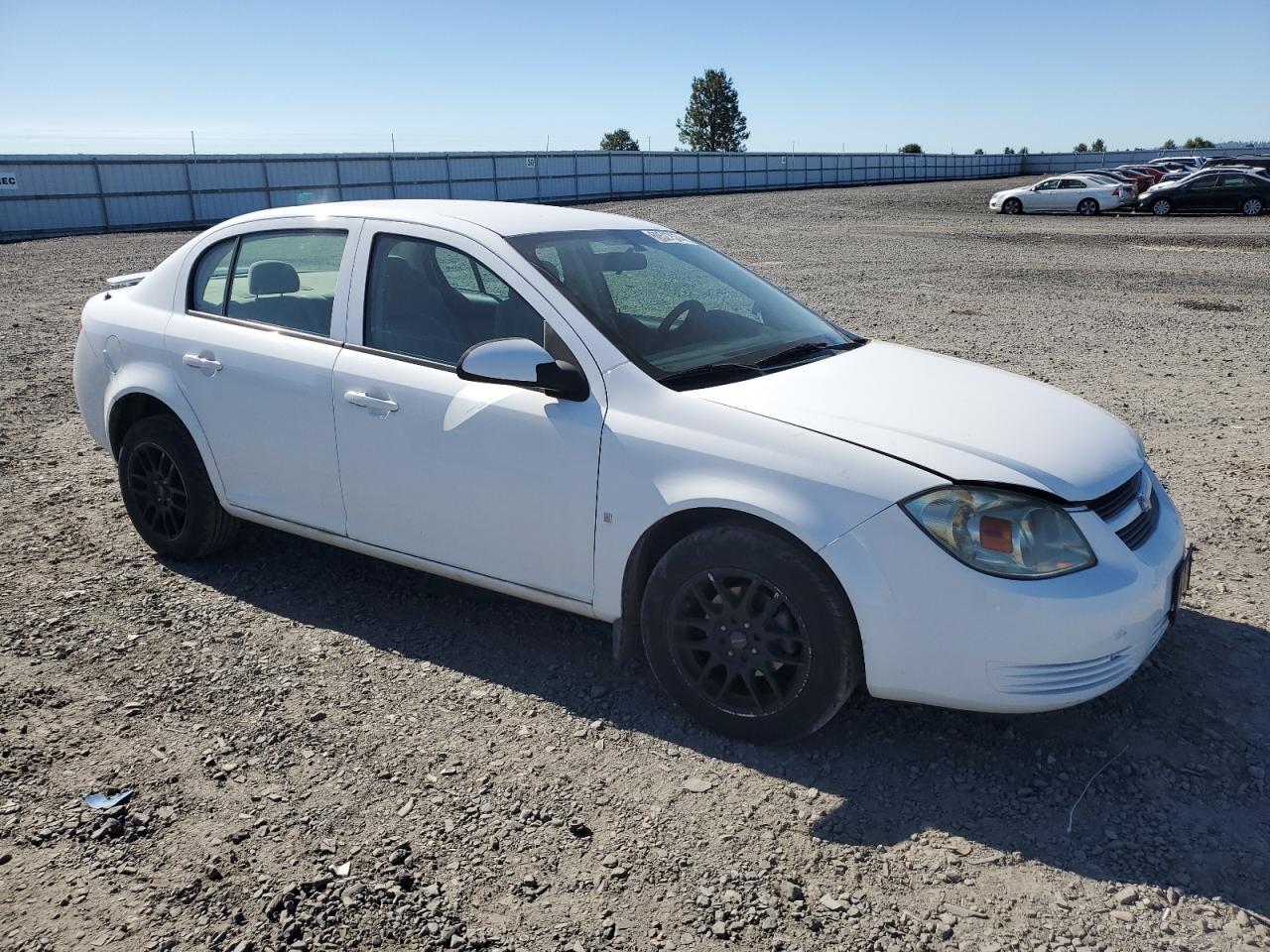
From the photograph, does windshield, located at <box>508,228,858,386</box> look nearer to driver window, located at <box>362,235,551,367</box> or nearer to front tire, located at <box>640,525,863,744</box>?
driver window, located at <box>362,235,551,367</box>

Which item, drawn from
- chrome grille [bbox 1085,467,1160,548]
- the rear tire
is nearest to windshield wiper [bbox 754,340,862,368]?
chrome grille [bbox 1085,467,1160,548]

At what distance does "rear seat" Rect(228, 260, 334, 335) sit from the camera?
172 inches

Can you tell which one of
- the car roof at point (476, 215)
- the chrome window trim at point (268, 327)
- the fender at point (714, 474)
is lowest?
the fender at point (714, 474)

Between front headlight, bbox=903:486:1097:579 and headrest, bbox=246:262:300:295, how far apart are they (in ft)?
9.68

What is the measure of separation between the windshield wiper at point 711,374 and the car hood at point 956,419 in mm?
62

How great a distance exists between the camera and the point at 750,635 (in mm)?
3326

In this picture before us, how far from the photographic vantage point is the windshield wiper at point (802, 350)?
3.88m

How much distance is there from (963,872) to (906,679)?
1.83 feet

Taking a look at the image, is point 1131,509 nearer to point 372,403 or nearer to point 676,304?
point 676,304

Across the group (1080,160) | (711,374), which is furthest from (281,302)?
(1080,160)

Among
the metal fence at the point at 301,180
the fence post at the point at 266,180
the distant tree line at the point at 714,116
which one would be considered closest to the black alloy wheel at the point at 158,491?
the metal fence at the point at 301,180

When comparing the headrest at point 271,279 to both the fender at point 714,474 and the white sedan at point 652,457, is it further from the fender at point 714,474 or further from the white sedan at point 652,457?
the fender at point 714,474

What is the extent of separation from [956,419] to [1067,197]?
33.0 m

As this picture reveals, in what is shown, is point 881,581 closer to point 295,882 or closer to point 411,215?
point 295,882
